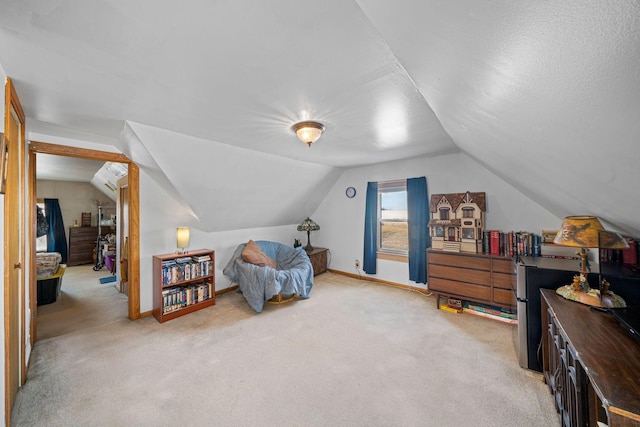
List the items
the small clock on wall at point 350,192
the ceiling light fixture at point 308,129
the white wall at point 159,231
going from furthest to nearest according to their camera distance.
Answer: the small clock on wall at point 350,192 < the white wall at point 159,231 < the ceiling light fixture at point 308,129

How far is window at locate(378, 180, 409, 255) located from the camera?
4.43 meters

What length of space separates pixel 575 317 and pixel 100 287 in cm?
634

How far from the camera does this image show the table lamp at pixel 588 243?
1554mm

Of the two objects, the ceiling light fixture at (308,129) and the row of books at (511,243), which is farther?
the row of books at (511,243)

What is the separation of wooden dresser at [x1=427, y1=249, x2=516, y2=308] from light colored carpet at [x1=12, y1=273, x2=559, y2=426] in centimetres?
31

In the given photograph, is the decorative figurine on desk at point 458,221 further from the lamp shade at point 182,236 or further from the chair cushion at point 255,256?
the lamp shade at point 182,236

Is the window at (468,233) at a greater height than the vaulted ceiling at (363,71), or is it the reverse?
the vaulted ceiling at (363,71)

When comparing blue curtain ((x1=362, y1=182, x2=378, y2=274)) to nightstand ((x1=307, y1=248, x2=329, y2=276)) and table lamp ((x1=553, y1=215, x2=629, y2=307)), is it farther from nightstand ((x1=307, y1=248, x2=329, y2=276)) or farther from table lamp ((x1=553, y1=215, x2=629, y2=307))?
table lamp ((x1=553, y1=215, x2=629, y2=307))

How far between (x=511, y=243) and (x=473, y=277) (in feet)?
2.08

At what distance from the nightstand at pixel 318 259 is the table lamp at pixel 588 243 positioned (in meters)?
3.69

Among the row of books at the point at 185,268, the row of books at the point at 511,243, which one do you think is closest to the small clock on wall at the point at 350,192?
the row of books at the point at 511,243

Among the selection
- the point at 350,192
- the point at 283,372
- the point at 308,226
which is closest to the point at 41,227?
the point at 308,226

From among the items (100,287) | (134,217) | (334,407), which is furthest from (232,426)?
(100,287)

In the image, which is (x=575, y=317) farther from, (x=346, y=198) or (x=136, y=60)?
(x=346, y=198)
